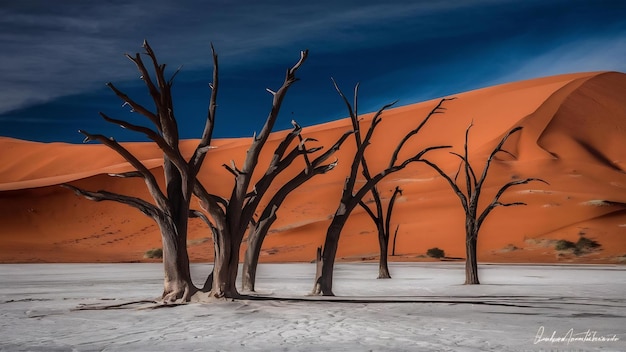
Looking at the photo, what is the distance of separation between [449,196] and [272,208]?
134 feet

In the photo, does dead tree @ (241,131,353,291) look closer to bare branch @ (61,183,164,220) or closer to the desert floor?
the desert floor

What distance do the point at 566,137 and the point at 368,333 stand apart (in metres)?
56.4

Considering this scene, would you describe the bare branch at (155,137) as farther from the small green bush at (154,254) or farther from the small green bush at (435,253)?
the small green bush at (154,254)

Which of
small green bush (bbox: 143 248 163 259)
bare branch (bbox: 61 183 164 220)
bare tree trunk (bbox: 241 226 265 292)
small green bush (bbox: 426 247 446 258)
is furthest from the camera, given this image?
small green bush (bbox: 143 248 163 259)

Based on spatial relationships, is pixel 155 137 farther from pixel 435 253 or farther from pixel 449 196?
pixel 449 196

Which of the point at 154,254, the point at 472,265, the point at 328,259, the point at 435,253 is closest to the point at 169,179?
the point at 328,259

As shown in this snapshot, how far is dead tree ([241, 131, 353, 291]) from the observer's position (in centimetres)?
1565

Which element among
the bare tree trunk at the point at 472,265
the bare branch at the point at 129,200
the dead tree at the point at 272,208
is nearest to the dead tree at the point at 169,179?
the bare branch at the point at 129,200

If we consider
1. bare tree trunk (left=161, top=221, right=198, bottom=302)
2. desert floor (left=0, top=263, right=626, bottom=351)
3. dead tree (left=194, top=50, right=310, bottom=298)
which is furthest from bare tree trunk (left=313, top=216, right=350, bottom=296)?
bare tree trunk (left=161, top=221, right=198, bottom=302)

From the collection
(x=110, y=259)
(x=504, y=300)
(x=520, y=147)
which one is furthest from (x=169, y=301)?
(x=520, y=147)

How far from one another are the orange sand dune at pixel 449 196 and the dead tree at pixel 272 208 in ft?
83.3

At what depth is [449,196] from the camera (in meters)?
55.6

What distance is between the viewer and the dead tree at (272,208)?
51.3 ft

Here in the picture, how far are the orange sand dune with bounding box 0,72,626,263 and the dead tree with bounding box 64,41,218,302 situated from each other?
29.0m
